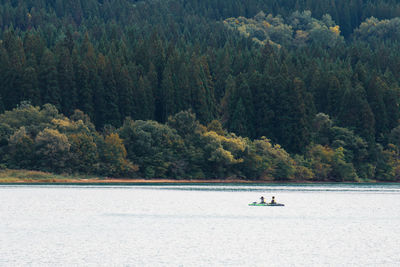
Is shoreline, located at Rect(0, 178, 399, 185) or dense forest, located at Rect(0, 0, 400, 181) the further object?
dense forest, located at Rect(0, 0, 400, 181)

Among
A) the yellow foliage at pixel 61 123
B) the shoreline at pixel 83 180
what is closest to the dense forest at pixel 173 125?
the yellow foliage at pixel 61 123

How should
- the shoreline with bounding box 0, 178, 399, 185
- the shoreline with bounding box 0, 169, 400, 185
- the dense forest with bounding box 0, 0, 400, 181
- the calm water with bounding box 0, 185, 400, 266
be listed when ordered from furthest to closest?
the dense forest with bounding box 0, 0, 400, 181
the shoreline with bounding box 0, 178, 399, 185
the shoreline with bounding box 0, 169, 400, 185
the calm water with bounding box 0, 185, 400, 266

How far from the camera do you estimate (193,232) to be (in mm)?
70000

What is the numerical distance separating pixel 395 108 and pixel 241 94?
39549 mm

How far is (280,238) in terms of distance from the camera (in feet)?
218

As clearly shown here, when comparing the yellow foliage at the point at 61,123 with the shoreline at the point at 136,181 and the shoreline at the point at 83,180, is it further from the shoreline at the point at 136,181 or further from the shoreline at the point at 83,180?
the shoreline at the point at 136,181

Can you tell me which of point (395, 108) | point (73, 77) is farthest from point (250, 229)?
point (395, 108)

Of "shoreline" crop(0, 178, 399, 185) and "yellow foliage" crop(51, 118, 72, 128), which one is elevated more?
"yellow foliage" crop(51, 118, 72, 128)

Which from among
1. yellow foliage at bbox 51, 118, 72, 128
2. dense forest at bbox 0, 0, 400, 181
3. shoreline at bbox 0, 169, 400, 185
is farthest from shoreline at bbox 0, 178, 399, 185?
yellow foliage at bbox 51, 118, 72, 128

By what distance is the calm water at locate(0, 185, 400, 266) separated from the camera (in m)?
54.4

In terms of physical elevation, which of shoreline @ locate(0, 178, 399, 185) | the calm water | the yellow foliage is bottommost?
the calm water

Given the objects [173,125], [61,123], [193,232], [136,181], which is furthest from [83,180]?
[193,232]

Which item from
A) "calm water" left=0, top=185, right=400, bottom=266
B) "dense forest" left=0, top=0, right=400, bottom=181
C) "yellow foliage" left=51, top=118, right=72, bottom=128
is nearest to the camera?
"calm water" left=0, top=185, right=400, bottom=266

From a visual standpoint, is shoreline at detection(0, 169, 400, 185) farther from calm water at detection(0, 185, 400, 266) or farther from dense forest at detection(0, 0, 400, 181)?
calm water at detection(0, 185, 400, 266)
